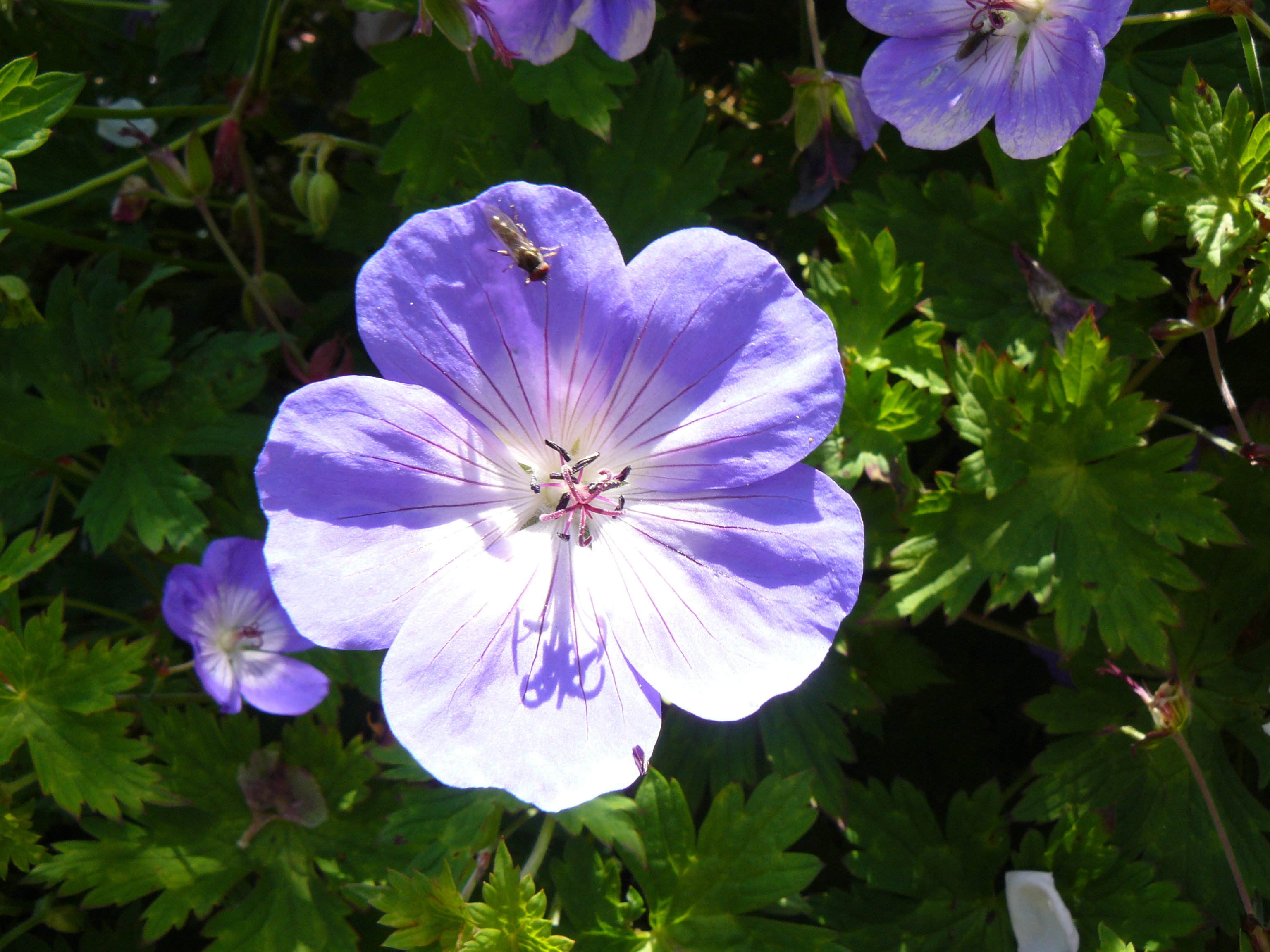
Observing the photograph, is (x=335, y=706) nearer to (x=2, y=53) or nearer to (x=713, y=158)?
(x=713, y=158)

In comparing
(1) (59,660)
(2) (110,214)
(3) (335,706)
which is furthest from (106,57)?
(3) (335,706)

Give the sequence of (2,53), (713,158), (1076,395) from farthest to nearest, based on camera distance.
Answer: (2,53)
(713,158)
(1076,395)

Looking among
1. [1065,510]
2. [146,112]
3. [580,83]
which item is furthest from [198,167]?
[1065,510]

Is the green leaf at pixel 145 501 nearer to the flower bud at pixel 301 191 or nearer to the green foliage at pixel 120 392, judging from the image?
the green foliage at pixel 120 392

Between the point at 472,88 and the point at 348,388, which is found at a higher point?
the point at 472,88

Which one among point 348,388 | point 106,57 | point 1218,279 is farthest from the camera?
point 106,57

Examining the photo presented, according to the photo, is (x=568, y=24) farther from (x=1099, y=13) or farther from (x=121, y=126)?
(x=121, y=126)

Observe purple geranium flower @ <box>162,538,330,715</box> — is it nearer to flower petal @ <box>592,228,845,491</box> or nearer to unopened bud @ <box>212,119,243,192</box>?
unopened bud @ <box>212,119,243,192</box>
